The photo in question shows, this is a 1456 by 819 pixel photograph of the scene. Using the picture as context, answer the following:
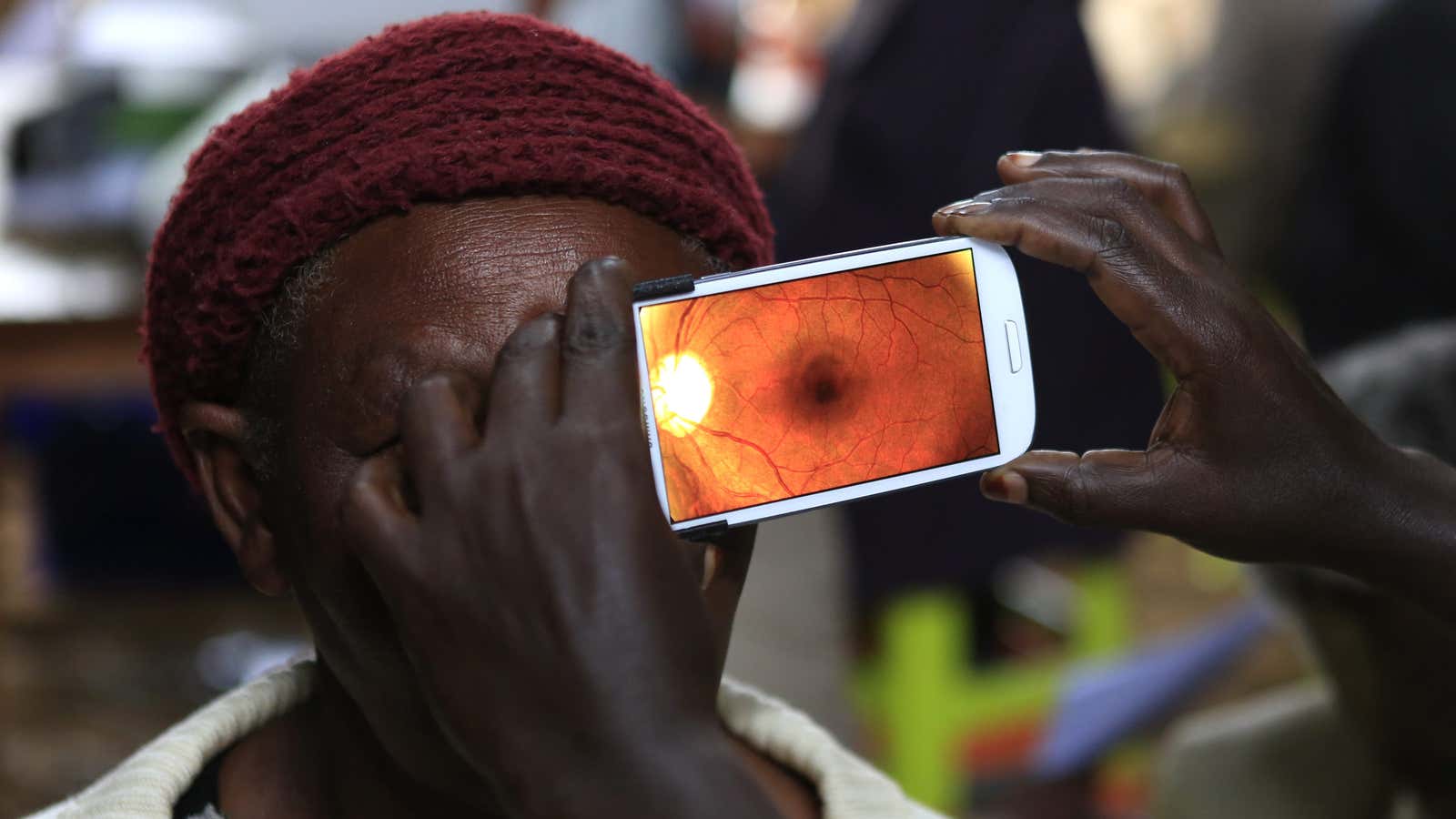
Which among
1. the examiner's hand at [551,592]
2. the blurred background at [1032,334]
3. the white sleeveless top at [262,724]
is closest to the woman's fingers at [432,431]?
the examiner's hand at [551,592]

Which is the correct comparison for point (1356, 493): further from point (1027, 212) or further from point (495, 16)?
point (495, 16)

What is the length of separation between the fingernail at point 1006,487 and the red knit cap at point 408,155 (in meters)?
0.24

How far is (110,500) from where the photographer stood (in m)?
2.37

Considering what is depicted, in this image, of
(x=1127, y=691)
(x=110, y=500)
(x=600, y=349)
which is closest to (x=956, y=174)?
(x=1127, y=691)

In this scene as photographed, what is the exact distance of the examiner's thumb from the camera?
71 cm

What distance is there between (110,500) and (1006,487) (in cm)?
206

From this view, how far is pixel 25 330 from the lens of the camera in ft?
6.38

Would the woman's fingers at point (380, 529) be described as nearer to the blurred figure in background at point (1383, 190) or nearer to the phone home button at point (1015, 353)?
the phone home button at point (1015, 353)

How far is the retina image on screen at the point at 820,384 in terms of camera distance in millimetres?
720

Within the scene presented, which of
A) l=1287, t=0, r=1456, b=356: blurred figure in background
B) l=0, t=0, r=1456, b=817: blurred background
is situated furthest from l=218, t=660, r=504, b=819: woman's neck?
l=1287, t=0, r=1456, b=356: blurred figure in background

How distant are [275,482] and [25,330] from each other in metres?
1.37

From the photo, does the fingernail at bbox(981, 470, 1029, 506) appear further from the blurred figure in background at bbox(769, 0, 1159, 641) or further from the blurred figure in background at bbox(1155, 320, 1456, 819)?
the blurred figure in background at bbox(769, 0, 1159, 641)

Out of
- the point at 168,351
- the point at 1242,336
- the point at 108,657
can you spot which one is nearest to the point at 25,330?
the point at 108,657

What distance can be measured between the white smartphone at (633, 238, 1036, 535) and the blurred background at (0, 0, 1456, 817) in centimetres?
46
